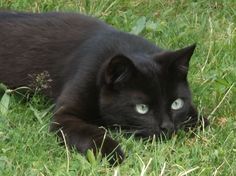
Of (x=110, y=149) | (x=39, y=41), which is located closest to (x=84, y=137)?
(x=110, y=149)

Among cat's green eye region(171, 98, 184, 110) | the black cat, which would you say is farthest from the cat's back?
cat's green eye region(171, 98, 184, 110)

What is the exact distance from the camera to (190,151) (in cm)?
391

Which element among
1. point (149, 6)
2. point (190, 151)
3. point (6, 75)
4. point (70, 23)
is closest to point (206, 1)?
point (149, 6)

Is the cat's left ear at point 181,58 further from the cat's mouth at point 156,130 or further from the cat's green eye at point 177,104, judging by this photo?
the cat's mouth at point 156,130

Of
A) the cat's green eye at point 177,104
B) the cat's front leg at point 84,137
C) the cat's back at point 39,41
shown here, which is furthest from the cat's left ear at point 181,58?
the cat's back at point 39,41

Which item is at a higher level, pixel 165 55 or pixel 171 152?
pixel 165 55

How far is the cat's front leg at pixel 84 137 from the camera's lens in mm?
3801

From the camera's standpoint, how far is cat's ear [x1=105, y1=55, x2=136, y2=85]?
3.94 meters

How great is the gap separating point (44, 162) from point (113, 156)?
347 millimetres

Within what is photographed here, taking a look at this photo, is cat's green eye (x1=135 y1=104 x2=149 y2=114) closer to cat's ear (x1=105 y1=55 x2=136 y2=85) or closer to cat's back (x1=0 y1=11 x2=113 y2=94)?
cat's ear (x1=105 y1=55 x2=136 y2=85)

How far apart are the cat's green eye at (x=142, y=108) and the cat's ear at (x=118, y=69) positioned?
0.16 m

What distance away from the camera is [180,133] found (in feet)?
13.5

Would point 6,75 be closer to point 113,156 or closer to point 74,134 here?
point 74,134

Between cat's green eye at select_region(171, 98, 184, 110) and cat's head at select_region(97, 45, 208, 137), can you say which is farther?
cat's green eye at select_region(171, 98, 184, 110)
